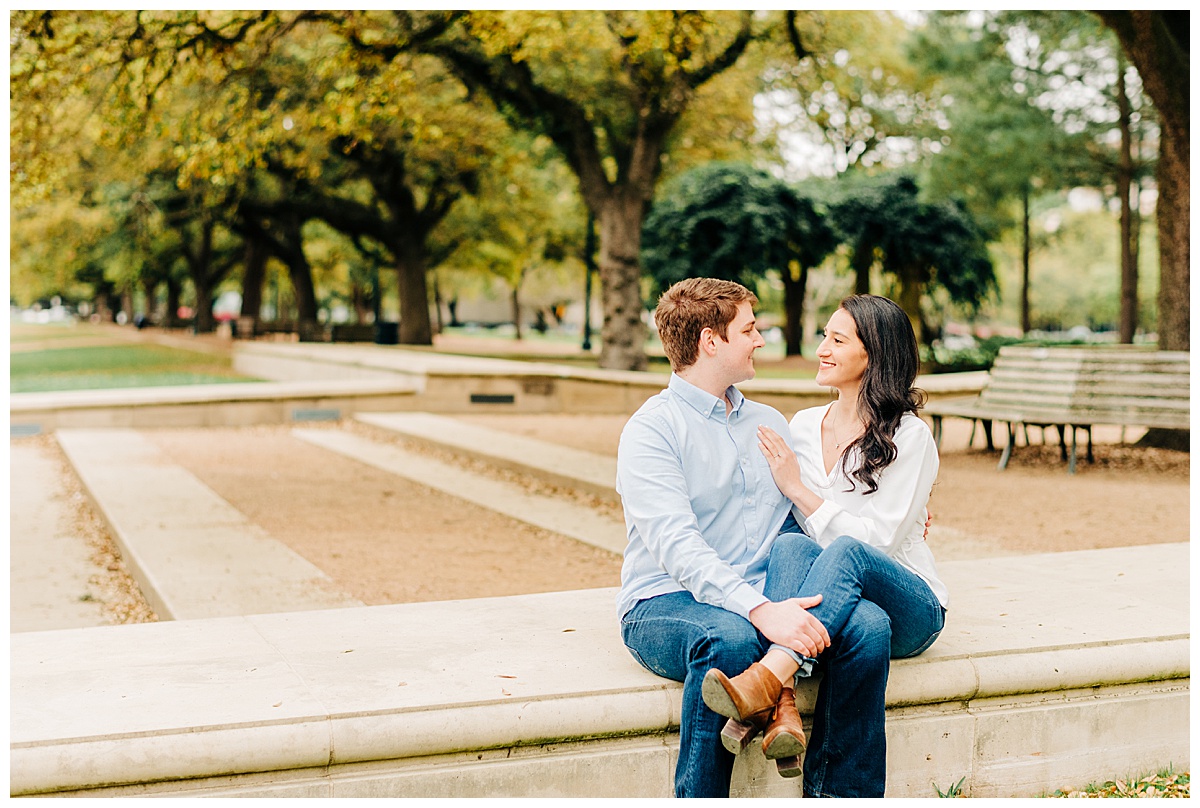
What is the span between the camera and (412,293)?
32.7m

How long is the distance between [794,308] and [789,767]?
28.4m

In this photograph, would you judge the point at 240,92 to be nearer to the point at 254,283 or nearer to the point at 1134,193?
the point at 254,283

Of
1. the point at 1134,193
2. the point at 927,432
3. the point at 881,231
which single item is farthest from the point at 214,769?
the point at 1134,193

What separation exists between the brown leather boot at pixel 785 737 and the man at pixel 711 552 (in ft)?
0.04

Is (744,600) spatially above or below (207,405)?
above

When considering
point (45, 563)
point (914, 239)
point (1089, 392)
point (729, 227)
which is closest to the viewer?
point (45, 563)

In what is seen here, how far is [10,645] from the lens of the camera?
3.89m

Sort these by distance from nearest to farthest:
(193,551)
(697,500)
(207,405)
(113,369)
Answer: (697,500), (193,551), (207,405), (113,369)

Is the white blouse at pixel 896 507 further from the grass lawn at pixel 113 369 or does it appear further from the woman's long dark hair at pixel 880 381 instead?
the grass lawn at pixel 113 369

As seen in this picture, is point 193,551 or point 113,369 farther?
point 113,369

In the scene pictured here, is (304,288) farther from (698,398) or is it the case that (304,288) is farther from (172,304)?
(698,398)

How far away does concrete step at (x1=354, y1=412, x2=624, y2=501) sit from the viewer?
10.4m

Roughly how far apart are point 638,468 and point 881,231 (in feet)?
79.5

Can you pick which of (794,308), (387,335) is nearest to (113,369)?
(387,335)
